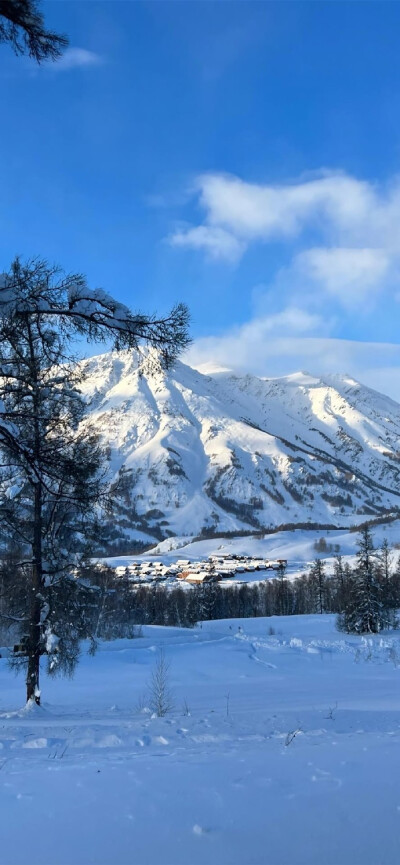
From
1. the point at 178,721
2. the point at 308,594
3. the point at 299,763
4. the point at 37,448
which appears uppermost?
the point at 37,448

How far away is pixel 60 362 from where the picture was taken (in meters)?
7.04

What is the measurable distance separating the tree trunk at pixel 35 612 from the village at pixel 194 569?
3846 inches

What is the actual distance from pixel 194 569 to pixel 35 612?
12955cm

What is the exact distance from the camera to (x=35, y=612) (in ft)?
44.9

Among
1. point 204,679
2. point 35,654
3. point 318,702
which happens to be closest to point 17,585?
point 35,654

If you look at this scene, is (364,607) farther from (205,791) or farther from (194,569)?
(194,569)

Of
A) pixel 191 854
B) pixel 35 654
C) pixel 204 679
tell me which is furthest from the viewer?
pixel 204 679

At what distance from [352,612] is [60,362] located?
143ft

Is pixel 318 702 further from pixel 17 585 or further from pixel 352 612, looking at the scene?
pixel 352 612

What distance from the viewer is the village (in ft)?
392

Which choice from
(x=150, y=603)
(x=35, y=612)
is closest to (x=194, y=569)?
(x=150, y=603)

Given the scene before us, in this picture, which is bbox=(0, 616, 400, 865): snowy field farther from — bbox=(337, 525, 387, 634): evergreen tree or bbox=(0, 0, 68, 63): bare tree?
bbox=(337, 525, 387, 634): evergreen tree

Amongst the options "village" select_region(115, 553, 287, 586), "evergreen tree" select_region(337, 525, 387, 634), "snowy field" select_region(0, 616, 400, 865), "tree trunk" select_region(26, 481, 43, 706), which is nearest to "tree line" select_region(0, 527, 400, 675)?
"evergreen tree" select_region(337, 525, 387, 634)

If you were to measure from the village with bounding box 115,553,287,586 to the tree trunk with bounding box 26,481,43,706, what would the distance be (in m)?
97.7
